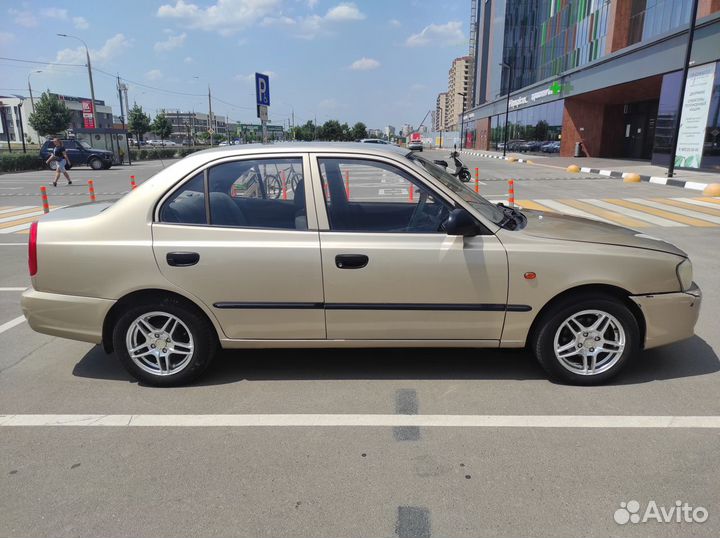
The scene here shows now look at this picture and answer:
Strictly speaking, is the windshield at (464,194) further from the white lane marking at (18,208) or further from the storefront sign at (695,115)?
the storefront sign at (695,115)

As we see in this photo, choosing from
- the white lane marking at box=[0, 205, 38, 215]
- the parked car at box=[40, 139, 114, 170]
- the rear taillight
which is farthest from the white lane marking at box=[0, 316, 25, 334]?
the parked car at box=[40, 139, 114, 170]

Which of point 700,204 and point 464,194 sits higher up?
point 464,194

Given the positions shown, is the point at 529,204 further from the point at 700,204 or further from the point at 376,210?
the point at 376,210

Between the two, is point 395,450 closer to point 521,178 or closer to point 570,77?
point 521,178

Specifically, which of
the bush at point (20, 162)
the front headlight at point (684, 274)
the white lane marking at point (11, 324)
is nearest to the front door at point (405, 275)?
the front headlight at point (684, 274)

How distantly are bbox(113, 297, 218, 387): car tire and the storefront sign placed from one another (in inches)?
936

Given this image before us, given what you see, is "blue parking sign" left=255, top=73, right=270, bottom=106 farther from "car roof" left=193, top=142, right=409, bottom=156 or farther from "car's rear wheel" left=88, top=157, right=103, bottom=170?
"car's rear wheel" left=88, top=157, right=103, bottom=170

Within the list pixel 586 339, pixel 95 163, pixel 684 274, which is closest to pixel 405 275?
pixel 586 339

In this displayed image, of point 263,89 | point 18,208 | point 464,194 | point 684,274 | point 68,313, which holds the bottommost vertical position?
point 18,208

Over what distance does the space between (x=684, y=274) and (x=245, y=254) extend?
9.91 ft

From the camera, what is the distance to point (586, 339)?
3.73 meters

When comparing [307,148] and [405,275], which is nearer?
[405,275]

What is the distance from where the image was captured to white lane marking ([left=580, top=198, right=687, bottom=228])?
1100cm

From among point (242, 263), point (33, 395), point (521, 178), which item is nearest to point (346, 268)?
point (242, 263)
